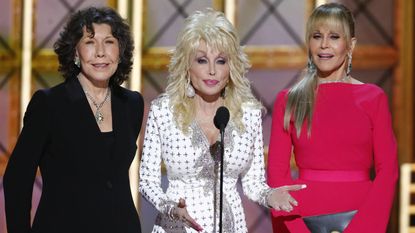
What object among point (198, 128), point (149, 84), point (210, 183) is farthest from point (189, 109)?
point (149, 84)

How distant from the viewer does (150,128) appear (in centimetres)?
283

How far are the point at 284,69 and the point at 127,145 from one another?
2143mm

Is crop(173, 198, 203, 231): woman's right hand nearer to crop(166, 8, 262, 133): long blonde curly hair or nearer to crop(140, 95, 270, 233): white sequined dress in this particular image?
crop(140, 95, 270, 233): white sequined dress

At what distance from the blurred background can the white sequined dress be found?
184 cm

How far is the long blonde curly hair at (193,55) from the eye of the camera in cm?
278

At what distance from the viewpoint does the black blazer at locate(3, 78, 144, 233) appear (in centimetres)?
252

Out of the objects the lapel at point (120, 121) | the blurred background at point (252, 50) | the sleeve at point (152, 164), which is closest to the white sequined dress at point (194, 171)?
the sleeve at point (152, 164)

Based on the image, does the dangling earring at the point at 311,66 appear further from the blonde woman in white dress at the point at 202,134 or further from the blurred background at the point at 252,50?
the blurred background at the point at 252,50

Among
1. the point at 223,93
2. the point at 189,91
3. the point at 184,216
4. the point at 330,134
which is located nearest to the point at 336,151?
the point at 330,134

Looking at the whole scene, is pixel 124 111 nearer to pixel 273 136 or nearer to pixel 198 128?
pixel 198 128

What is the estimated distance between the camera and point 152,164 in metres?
2.80

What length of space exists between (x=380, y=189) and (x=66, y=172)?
1016mm

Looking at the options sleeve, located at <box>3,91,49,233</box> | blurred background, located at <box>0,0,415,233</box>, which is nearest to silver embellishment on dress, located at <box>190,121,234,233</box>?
sleeve, located at <box>3,91,49,233</box>

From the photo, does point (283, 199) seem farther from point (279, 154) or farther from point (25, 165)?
point (25, 165)
